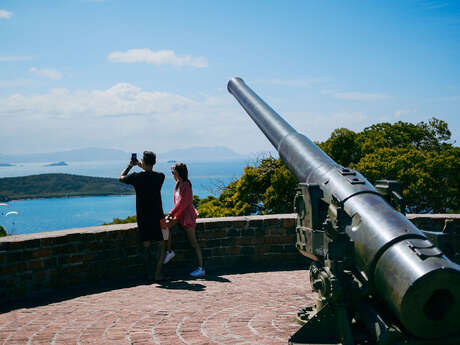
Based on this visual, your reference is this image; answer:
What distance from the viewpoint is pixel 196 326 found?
175 inches

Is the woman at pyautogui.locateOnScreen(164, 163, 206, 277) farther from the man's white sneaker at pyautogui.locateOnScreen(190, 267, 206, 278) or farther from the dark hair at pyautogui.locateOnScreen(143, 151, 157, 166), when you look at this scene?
the dark hair at pyautogui.locateOnScreen(143, 151, 157, 166)

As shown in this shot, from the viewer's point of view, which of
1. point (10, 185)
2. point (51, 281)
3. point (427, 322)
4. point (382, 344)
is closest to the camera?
point (427, 322)

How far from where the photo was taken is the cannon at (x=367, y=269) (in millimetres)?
2924

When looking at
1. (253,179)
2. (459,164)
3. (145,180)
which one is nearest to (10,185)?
(253,179)

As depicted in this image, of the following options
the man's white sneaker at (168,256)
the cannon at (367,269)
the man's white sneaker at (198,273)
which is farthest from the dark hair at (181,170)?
the cannon at (367,269)

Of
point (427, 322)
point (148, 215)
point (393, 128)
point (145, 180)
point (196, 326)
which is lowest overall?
point (196, 326)

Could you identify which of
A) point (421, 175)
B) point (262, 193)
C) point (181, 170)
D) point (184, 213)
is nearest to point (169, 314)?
point (184, 213)

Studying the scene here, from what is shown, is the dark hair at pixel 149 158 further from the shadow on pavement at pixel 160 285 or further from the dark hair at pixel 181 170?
the shadow on pavement at pixel 160 285

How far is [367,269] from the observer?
3.38m

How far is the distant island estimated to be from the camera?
74125 mm

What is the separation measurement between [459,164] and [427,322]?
661 inches

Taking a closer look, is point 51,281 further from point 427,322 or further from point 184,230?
point 427,322

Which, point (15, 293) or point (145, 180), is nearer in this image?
point (15, 293)

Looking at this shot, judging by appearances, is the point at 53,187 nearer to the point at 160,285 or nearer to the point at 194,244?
the point at 194,244
